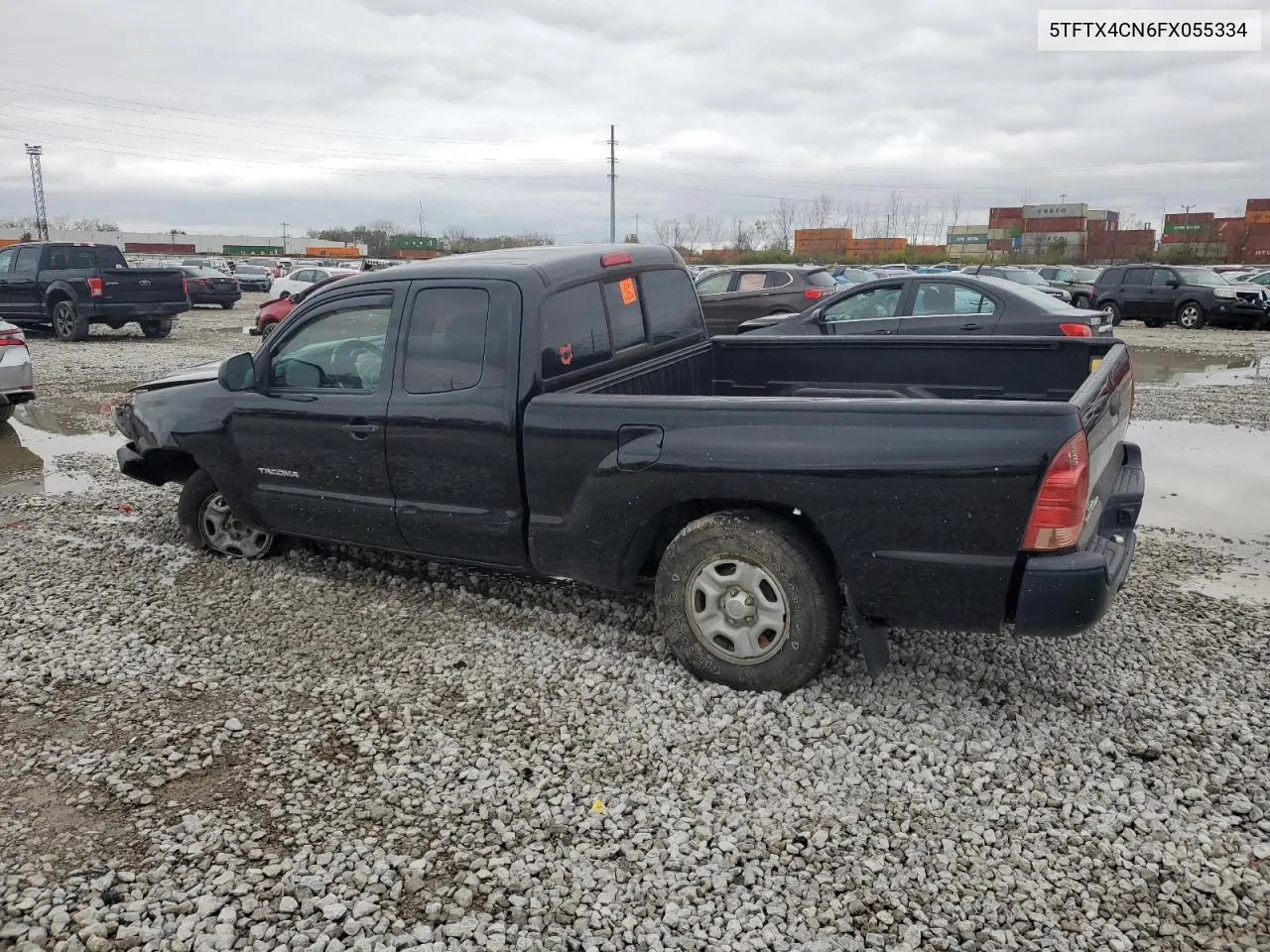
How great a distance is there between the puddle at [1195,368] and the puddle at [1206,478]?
433 cm

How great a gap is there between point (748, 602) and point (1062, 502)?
1.29m

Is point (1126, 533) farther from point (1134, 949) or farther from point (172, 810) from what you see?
point (172, 810)

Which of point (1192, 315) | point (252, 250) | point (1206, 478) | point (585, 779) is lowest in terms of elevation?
point (585, 779)

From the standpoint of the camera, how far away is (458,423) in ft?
14.6

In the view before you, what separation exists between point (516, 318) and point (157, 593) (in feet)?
8.87

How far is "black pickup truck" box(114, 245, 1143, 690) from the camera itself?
137 inches

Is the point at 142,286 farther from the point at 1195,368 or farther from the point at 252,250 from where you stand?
the point at 252,250

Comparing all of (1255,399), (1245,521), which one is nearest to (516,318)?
(1245,521)

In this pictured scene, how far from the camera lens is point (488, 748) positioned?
3680 mm

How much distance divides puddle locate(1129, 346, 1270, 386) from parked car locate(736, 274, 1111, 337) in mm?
4107

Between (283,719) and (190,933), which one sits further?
(283,719)

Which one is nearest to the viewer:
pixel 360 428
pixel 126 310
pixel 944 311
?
pixel 360 428

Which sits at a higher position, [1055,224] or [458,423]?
[1055,224]

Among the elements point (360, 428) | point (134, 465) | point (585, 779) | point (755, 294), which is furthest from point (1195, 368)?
point (134, 465)
